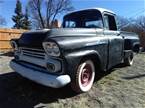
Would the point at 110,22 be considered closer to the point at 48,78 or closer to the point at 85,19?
the point at 85,19

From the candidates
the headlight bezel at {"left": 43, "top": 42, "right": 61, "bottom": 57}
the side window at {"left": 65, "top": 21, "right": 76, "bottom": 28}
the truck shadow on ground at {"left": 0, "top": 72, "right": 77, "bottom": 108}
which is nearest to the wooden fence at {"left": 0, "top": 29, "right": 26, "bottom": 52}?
the side window at {"left": 65, "top": 21, "right": 76, "bottom": 28}

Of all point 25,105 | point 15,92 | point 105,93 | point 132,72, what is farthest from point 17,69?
point 132,72

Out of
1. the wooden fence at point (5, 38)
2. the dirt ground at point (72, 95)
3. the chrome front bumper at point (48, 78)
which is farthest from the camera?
the wooden fence at point (5, 38)

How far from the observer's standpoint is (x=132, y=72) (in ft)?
22.5

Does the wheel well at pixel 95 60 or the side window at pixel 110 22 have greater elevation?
the side window at pixel 110 22

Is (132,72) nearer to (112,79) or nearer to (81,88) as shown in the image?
(112,79)

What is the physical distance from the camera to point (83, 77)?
4.54 m

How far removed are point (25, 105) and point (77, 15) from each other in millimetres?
3023

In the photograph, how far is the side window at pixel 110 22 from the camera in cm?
560

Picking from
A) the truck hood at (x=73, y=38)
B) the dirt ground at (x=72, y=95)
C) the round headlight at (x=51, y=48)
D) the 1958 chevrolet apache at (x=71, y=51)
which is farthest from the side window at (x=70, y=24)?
the round headlight at (x=51, y=48)

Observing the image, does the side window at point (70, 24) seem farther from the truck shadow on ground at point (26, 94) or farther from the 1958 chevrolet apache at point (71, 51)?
the truck shadow on ground at point (26, 94)

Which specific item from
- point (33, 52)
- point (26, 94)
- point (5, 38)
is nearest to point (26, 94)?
point (26, 94)

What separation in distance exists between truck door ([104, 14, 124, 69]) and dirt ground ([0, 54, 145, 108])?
2.10 ft

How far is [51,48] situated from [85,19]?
2.11m
